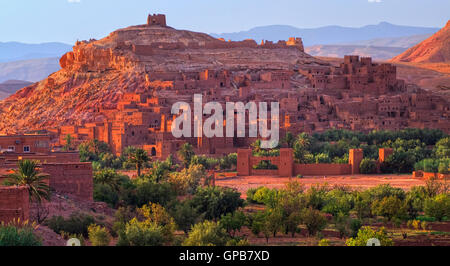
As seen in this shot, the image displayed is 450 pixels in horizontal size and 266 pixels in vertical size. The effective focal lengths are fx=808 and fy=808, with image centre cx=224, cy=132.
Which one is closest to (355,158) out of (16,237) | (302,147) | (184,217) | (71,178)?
(302,147)

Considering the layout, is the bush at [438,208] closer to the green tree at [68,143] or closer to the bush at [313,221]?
the bush at [313,221]

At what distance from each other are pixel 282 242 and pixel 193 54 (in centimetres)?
4259

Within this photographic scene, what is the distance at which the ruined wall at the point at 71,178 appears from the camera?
22422mm

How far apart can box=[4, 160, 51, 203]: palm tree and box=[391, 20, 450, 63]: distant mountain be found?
95.2 m

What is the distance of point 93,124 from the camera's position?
4900 centimetres

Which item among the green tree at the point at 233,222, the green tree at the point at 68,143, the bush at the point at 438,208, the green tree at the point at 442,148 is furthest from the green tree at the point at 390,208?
the green tree at the point at 68,143

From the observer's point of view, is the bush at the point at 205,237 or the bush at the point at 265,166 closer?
the bush at the point at 205,237

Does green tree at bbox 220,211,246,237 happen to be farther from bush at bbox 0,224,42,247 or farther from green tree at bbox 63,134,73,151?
green tree at bbox 63,134,73,151

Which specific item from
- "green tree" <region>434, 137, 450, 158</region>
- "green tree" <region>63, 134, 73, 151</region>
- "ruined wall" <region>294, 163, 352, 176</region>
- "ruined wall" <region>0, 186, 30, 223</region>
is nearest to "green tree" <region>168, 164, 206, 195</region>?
"ruined wall" <region>294, 163, 352, 176</region>

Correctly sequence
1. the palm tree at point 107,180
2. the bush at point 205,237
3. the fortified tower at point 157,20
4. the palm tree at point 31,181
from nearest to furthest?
the bush at point 205,237, the palm tree at point 31,181, the palm tree at point 107,180, the fortified tower at point 157,20

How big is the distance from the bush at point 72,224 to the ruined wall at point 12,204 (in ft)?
4.25
